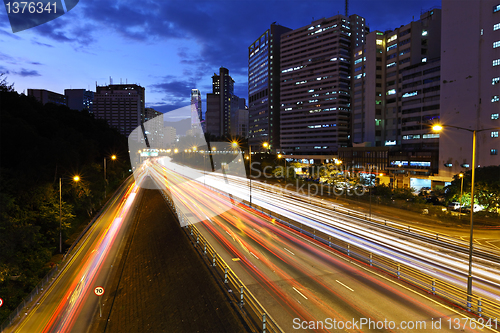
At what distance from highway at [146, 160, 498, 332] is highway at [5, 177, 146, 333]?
335 inches

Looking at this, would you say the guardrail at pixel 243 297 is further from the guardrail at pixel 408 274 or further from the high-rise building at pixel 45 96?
the high-rise building at pixel 45 96

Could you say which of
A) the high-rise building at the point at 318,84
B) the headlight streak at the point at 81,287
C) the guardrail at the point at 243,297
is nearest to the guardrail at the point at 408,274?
the guardrail at the point at 243,297

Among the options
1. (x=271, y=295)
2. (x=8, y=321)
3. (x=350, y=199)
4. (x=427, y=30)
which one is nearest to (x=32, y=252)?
(x=8, y=321)

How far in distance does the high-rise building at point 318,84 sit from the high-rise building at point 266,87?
17903 millimetres

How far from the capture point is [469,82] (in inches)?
2196

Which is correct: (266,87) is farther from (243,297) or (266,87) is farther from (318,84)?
(243,297)

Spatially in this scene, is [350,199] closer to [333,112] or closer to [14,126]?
[14,126]

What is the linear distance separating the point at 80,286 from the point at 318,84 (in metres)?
119

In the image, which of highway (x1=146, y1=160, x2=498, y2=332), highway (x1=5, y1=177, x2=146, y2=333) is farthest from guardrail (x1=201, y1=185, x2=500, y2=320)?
highway (x1=5, y1=177, x2=146, y2=333)

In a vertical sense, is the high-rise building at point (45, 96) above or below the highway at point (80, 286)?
above

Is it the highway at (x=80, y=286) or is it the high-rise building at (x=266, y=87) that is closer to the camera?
the highway at (x=80, y=286)

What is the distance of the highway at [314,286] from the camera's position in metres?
12.0

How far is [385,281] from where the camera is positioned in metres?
15.3

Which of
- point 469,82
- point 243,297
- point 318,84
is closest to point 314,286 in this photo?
point 243,297
